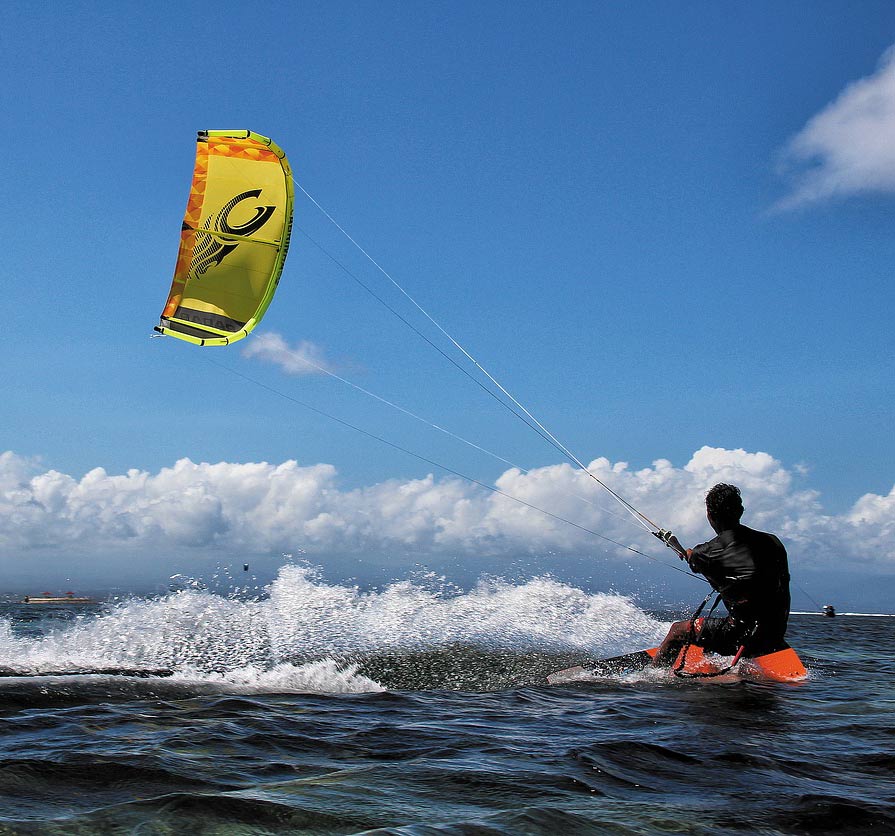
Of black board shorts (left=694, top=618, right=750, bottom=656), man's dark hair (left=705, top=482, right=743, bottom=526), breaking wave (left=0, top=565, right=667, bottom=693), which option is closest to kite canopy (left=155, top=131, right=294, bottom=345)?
breaking wave (left=0, top=565, right=667, bottom=693)

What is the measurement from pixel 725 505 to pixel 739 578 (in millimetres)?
1032

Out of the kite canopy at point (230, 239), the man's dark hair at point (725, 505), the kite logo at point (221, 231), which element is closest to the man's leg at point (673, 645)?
the man's dark hair at point (725, 505)

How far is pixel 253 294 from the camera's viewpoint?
14375mm

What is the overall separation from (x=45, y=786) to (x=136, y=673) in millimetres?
5101

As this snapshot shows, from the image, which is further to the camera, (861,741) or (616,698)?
(616,698)

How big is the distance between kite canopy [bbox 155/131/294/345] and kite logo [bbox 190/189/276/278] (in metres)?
0.02

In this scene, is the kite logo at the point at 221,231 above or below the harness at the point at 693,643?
above

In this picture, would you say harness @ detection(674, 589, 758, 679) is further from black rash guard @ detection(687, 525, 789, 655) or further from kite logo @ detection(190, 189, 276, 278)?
kite logo @ detection(190, 189, 276, 278)

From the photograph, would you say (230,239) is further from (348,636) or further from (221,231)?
(348,636)

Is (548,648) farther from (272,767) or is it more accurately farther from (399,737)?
(272,767)

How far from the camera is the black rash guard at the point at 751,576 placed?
34.8 feet

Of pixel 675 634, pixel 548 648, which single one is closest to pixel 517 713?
pixel 675 634

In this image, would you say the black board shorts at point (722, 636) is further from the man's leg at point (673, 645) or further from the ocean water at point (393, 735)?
the ocean water at point (393, 735)

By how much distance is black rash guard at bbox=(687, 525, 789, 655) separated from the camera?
10.6 m
